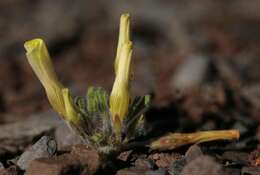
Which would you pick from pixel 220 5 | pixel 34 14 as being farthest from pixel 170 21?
pixel 34 14

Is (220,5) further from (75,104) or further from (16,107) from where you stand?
(75,104)

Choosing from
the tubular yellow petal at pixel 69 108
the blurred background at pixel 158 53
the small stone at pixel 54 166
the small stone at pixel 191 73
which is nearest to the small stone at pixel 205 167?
the small stone at pixel 54 166

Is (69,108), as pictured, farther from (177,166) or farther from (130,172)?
(177,166)

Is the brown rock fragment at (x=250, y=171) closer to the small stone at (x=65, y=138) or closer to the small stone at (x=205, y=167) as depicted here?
the small stone at (x=205, y=167)

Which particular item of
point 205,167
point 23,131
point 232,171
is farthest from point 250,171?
point 23,131

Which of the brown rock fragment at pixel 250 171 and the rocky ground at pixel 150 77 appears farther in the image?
the rocky ground at pixel 150 77

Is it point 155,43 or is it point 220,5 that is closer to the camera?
point 155,43

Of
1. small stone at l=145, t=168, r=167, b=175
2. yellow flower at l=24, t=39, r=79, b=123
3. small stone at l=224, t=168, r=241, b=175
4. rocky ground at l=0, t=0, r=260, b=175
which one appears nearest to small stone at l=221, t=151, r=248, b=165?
rocky ground at l=0, t=0, r=260, b=175
